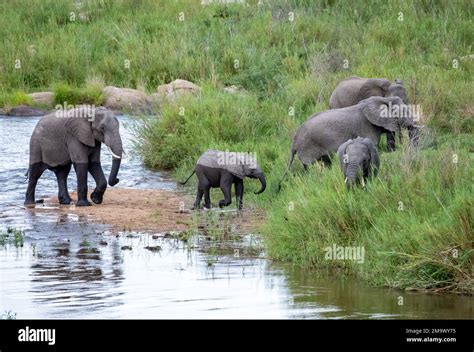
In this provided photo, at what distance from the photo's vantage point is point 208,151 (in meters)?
15.4

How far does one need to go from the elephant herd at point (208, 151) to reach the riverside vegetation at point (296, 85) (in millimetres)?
530

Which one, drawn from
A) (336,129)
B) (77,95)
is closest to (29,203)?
(336,129)

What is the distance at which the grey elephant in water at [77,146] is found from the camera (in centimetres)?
1558

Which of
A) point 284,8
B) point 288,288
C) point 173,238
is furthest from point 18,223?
point 284,8

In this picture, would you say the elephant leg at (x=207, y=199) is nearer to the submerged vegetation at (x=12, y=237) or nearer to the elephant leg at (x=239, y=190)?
the elephant leg at (x=239, y=190)

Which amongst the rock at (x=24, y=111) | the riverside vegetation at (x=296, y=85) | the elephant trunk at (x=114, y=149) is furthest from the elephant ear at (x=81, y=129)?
the rock at (x=24, y=111)

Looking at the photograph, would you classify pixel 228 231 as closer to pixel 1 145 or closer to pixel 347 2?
pixel 1 145

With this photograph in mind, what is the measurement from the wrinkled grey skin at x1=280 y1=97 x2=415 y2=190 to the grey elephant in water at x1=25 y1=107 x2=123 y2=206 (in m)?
2.48

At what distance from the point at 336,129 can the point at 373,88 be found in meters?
3.77

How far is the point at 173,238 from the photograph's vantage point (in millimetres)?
13195

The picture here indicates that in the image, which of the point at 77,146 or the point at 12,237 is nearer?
the point at 12,237

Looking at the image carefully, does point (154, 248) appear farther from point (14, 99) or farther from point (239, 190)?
point (14, 99)

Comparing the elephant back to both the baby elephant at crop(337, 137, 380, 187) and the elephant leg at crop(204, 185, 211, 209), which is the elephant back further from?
the baby elephant at crop(337, 137, 380, 187)

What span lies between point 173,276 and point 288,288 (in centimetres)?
125
